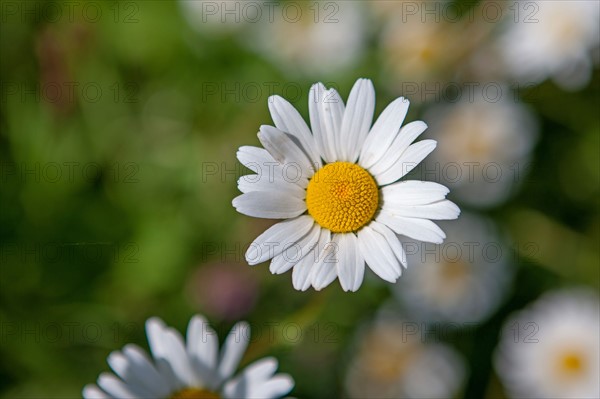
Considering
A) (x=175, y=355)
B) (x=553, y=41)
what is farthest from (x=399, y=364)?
(x=553, y=41)

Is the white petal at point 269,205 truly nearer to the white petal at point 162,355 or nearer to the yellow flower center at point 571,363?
the white petal at point 162,355

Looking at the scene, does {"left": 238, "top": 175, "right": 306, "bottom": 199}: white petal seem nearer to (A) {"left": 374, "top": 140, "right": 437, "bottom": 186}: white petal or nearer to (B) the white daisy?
(A) {"left": 374, "top": 140, "right": 437, "bottom": 186}: white petal

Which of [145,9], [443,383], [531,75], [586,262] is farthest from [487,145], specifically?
[145,9]

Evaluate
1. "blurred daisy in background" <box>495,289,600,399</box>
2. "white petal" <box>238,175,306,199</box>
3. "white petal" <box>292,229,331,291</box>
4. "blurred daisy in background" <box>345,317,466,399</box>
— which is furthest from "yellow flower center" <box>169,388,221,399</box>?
"blurred daisy in background" <box>495,289,600,399</box>

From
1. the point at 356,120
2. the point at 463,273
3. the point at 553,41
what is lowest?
the point at 463,273

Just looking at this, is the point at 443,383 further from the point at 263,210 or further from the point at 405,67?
the point at 263,210

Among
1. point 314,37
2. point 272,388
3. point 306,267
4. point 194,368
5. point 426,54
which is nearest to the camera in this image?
point 306,267

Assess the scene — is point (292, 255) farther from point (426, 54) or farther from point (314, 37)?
point (314, 37)
